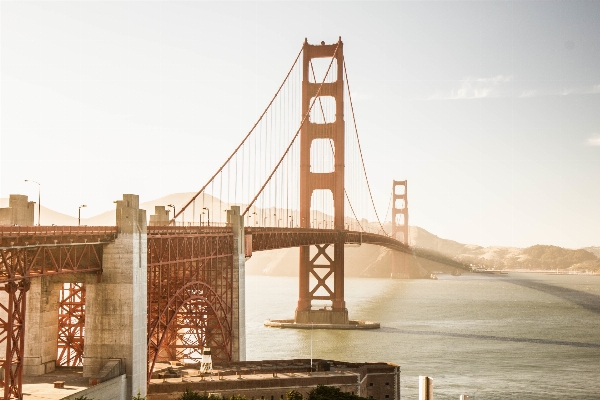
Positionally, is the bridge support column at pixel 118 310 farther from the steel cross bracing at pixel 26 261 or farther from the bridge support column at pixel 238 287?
the bridge support column at pixel 238 287

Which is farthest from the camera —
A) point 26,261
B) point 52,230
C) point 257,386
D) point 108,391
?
point 257,386

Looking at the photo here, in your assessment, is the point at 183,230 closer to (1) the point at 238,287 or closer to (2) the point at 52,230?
(1) the point at 238,287

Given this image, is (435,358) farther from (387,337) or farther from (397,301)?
(397,301)

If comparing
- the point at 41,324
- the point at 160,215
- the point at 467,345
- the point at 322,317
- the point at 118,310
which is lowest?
the point at 467,345

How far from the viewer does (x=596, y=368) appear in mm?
52250

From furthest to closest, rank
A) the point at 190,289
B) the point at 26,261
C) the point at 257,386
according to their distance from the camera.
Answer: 1. the point at 190,289
2. the point at 257,386
3. the point at 26,261

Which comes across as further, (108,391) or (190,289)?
(190,289)

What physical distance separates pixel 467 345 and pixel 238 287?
24.6 meters

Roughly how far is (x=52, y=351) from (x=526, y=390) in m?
27.0

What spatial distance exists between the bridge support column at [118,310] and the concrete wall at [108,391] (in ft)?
1.46

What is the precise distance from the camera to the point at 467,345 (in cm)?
6234

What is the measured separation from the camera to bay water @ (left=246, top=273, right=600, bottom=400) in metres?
45.5

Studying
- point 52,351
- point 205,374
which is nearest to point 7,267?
point 52,351

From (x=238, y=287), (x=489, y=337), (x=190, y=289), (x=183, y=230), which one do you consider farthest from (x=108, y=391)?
(x=489, y=337)
